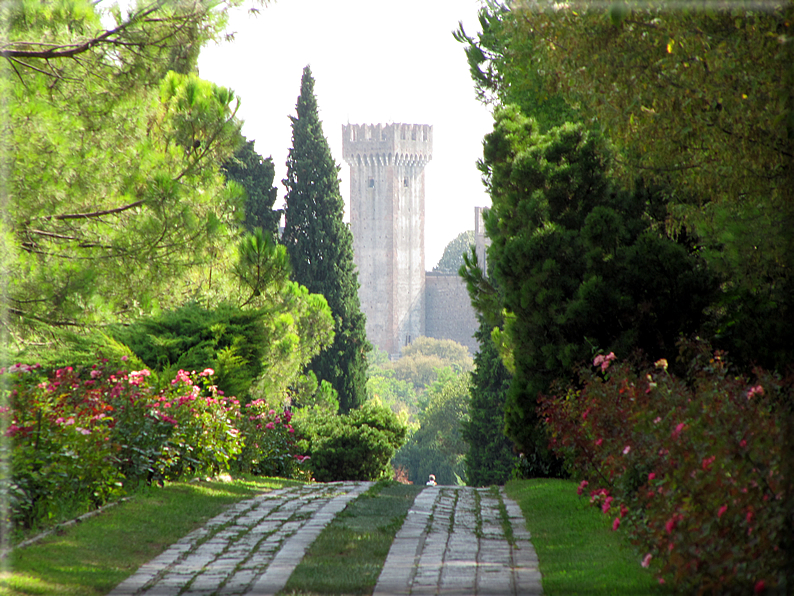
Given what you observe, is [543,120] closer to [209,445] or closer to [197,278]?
[197,278]

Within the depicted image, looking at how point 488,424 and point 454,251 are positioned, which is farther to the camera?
point 454,251

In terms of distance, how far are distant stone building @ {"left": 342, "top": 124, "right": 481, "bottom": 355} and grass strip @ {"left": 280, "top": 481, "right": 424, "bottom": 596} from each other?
162 ft

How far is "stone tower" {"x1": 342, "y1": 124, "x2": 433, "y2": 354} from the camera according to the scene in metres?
54.8

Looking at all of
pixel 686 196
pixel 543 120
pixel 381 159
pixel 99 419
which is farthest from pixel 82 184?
pixel 381 159

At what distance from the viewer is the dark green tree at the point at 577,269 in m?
7.03

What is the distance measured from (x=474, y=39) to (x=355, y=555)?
33.5ft

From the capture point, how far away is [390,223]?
181ft

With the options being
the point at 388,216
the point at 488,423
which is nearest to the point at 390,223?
the point at 388,216

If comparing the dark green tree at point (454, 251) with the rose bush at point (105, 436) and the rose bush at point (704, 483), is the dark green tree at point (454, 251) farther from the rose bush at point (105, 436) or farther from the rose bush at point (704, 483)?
the rose bush at point (704, 483)

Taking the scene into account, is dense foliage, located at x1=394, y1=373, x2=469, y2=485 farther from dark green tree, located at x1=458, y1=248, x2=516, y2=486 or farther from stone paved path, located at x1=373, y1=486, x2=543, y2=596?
stone paved path, located at x1=373, y1=486, x2=543, y2=596

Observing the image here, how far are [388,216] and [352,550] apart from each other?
51.3m

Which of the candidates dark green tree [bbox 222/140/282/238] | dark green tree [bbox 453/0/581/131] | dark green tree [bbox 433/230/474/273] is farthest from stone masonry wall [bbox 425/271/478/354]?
dark green tree [bbox 453/0/581/131]

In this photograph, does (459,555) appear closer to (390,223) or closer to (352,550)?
(352,550)

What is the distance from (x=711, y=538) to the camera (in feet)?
8.58
